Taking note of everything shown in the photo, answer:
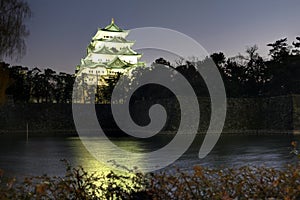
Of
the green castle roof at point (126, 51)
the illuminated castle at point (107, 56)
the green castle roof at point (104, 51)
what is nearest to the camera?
the illuminated castle at point (107, 56)

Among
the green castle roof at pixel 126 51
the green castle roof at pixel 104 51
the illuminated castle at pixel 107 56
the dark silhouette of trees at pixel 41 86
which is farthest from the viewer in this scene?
the green castle roof at pixel 126 51

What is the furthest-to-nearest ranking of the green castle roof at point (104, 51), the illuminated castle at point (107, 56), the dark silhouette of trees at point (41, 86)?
the green castle roof at point (104, 51), the illuminated castle at point (107, 56), the dark silhouette of trees at point (41, 86)

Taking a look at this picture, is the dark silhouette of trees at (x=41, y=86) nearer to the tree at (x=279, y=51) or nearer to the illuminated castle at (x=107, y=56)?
the illuminated castle at (x=107, y=56)

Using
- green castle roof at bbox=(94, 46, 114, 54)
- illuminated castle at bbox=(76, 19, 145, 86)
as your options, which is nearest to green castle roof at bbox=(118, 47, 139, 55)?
illuminated castle at bbox=(76, 19, 145, 86)

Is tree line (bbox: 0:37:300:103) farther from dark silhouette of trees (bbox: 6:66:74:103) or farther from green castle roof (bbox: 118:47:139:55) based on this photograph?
green castle roof (bbox: 118:47:139:55)

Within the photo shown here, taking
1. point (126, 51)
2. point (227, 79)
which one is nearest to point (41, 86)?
point (126, 51)

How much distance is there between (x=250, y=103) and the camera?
81.3 feet

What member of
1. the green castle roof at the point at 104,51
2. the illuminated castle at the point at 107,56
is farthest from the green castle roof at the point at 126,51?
the green castle roof at the point at 104,51

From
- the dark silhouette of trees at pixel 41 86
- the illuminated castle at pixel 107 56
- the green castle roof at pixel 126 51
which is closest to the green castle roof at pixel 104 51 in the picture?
the illuminated castle at pixel 107 56

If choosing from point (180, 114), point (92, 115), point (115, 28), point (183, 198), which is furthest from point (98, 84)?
point (183, 198)

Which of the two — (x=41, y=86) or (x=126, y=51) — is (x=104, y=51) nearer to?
(x=126, y=51)

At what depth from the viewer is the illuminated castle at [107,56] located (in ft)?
115

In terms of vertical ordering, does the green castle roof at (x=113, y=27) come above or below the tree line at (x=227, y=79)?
above

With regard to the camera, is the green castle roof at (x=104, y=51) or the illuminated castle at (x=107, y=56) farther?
the green castle roof at (x=104, y=51)
